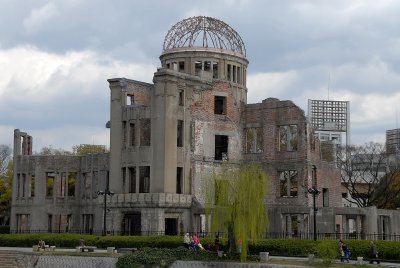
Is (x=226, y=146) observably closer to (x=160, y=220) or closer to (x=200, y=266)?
(x=160, y=220)

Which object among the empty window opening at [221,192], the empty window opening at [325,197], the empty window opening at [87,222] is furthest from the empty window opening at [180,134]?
the empty window opening at [221,192]

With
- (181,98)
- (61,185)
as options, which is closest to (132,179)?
(181,98)

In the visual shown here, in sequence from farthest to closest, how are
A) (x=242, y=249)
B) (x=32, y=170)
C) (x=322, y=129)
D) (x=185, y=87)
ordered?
(x=322, y=129) → (x=32, y=170) → (x=185, y=87) → (x=242, y=249)

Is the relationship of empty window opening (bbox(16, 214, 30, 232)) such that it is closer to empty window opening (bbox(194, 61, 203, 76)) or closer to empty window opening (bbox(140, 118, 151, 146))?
empty window opening (bbox(140, 118, 151, 146))

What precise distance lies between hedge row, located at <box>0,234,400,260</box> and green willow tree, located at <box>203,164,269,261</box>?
166 cm

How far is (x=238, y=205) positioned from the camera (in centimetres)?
3372

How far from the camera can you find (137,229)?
162ft

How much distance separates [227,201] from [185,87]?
17.4 metres

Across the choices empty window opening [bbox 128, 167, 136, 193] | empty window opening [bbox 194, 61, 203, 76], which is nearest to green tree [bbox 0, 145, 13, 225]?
empty window opening [bbox 128, 167, 136, 193]

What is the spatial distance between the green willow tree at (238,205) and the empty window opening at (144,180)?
14.4m

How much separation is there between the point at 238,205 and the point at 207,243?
5.50 m

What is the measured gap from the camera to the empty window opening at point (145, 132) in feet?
163

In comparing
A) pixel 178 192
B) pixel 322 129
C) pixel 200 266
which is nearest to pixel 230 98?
pixel 178 192

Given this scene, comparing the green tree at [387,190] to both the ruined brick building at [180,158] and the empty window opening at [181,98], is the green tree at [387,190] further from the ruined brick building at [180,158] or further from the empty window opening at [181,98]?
the empty window opening at [181,98]
